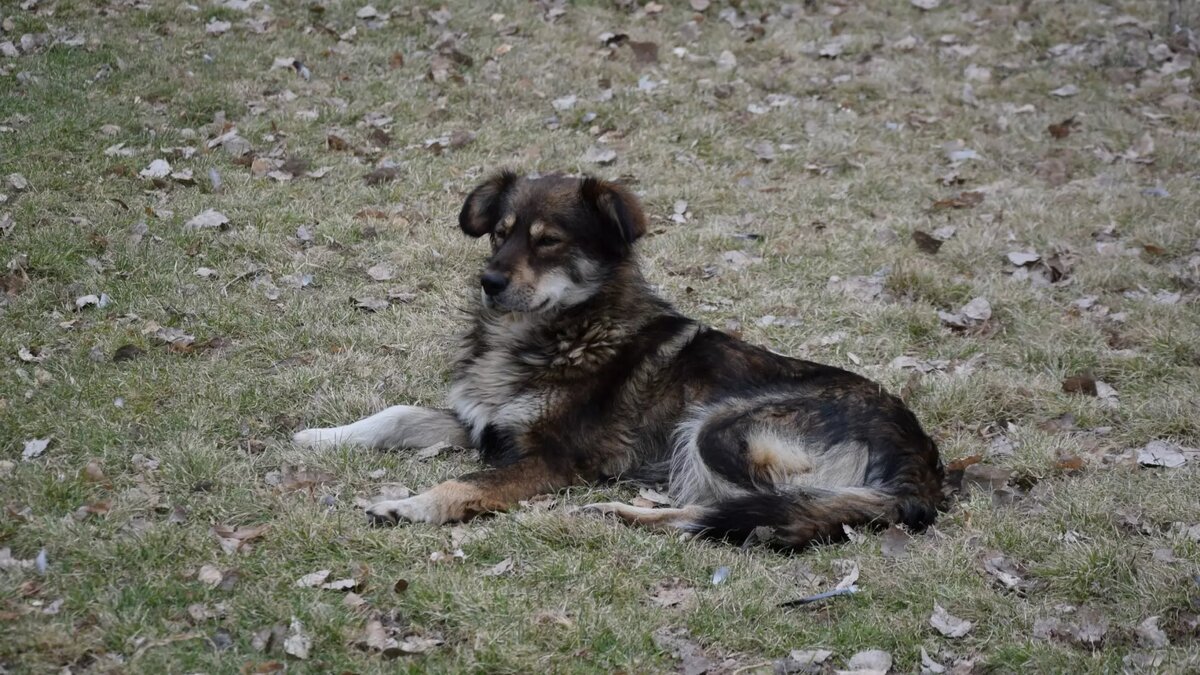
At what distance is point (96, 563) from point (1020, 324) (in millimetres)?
5523

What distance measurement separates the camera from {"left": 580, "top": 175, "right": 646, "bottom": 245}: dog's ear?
5488 mm

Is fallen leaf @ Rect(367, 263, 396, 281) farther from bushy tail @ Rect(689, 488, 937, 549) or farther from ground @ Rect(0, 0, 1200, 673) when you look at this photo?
bushy tail @ Rect(689, 488, 937, 549)

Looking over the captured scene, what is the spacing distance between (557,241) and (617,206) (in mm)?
338

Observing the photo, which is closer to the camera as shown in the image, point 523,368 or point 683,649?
point 683,649

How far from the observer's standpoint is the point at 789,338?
6.91m

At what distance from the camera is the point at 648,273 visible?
305 inches

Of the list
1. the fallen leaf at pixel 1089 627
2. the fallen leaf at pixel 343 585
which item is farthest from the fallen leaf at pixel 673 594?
the fallen leaf at pixel 1089 627

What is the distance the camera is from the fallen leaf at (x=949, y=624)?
13.4 ft

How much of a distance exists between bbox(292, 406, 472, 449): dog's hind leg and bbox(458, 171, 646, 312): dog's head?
63 cm

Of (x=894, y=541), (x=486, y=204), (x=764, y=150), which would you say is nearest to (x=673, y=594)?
(x=894, y=541)

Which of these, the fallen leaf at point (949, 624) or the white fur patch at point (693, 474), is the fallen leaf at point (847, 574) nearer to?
the fallen leaf at point (949, 624)

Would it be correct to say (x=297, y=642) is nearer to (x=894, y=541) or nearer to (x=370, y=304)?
(x=894, y=541)

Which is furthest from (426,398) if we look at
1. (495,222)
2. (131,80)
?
(131,80)

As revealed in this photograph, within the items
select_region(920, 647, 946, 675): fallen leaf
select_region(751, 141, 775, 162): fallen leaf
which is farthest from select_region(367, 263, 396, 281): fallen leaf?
select_region(920, 647, 946, 675): fallen leaf
